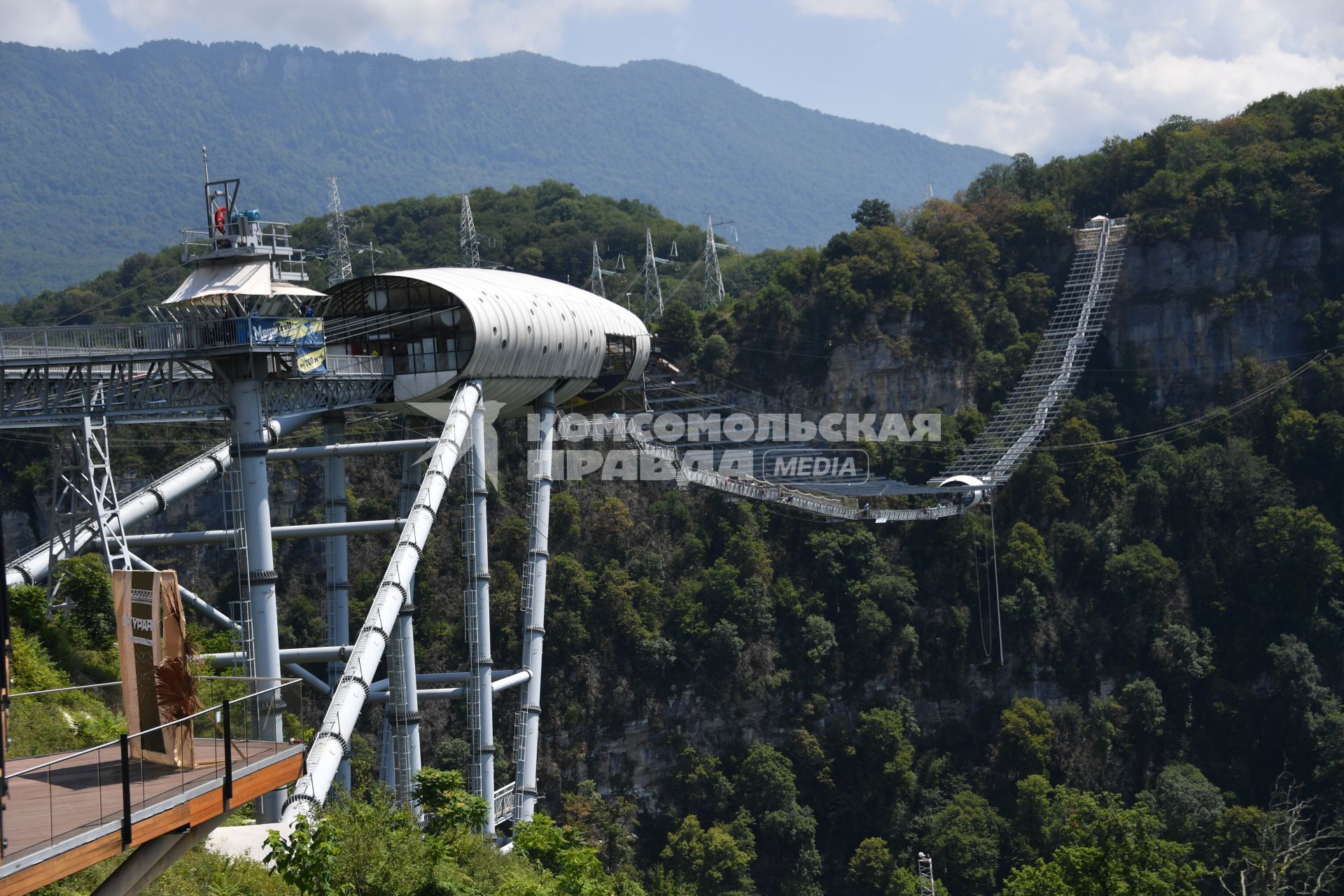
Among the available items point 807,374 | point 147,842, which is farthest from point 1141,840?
point 807,374

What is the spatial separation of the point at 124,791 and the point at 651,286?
262 feet

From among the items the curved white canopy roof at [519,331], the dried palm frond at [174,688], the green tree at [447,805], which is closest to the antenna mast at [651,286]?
the curved white canopy roof at [519,331]

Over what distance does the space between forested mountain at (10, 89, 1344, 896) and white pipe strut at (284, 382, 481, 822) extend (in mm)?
26545

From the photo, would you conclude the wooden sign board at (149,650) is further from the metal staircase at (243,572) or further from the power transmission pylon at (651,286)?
the power transmission pylon at (651,286)

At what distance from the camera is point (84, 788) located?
12.0 m

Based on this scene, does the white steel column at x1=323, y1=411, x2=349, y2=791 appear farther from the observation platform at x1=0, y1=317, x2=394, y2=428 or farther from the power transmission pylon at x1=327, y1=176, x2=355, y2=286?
the power transmission pylon at x1=327, y1=176, x2=355, y2=286

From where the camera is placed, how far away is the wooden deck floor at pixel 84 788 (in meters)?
11.2

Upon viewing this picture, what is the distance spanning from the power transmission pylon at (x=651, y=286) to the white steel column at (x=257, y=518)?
54186mm

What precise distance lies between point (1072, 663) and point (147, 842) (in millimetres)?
56193

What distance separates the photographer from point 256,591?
930 inches

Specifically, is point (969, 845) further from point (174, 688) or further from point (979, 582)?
point (174, 688)

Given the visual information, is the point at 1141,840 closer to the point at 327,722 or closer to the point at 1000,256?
the point at 327,722

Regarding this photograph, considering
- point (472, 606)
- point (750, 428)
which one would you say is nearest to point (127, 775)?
point (472, 606)

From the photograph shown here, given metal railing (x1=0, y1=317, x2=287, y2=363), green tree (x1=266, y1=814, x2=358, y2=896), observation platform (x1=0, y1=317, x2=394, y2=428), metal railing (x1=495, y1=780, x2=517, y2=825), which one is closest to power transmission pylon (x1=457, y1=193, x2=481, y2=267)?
metal railing (x1=495, y1=780, x2=517, y2=825)
